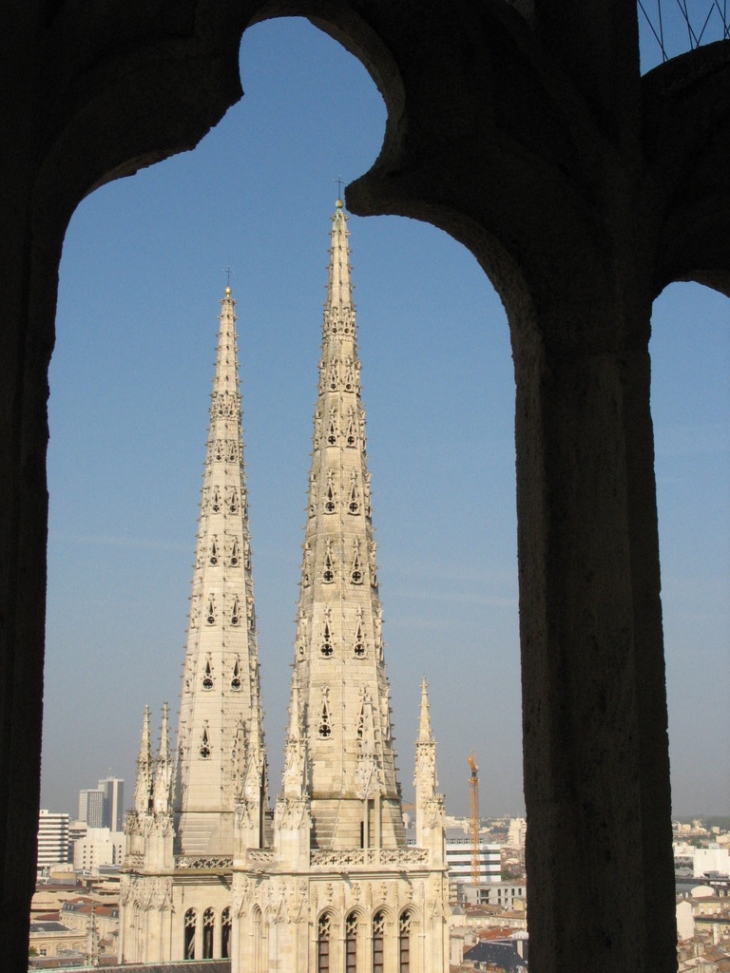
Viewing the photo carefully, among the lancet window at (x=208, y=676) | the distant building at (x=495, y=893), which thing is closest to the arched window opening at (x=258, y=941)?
the lancet window at (x=208, y=676)

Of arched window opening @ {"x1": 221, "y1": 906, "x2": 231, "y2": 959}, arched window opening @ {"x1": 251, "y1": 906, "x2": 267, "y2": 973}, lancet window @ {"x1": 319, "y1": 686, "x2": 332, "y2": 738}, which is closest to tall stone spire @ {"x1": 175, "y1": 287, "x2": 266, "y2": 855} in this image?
arched window opening @ {"x1": 221, "y1": 906, "x2": 231, "y2": 959}

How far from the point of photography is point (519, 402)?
4.64 meters

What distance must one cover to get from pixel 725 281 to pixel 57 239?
95.0 inches

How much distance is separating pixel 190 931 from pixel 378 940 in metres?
5.93

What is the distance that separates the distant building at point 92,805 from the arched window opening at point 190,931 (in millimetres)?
147978

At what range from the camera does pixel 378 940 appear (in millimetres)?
36812

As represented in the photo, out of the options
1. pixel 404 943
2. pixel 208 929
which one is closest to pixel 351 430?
pixel 404 943

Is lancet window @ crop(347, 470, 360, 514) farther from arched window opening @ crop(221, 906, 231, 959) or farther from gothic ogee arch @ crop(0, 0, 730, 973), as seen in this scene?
gothic ogee arch @ crop(0, 0, 730, 973)

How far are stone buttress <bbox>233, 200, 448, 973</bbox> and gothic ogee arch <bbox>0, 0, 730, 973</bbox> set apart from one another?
31.9 metres

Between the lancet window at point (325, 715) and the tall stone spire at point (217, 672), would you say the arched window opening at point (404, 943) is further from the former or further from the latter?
the tall stone spire at point (217, 672)

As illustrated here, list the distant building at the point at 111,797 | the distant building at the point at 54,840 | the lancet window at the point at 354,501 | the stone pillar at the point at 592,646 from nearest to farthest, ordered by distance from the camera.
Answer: the stone pillar at the point at 592,646 < the lancet window at the point at 354,501 < the distant building at the point at 54,840 < the distant building at the point at 111,797

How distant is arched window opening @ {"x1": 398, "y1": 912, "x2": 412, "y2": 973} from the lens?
3688 cm

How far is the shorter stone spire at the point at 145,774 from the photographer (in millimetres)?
40031

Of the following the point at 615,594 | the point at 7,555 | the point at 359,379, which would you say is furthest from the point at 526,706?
the point at 359,379
